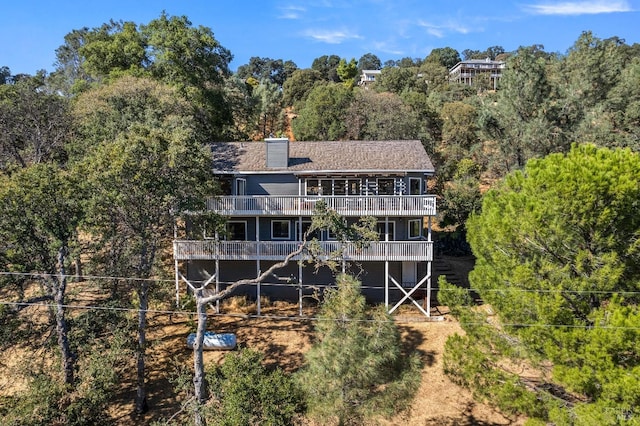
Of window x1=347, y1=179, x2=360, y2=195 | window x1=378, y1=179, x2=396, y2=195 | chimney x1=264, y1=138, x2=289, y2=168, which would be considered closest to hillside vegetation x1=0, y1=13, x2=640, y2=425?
chimney x1=264, y1=138, x2=289, y2=168

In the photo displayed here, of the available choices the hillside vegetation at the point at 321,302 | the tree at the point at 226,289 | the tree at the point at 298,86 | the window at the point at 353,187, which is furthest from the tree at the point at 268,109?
the tree at the point at 226,289

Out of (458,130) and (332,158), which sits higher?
(458,130)

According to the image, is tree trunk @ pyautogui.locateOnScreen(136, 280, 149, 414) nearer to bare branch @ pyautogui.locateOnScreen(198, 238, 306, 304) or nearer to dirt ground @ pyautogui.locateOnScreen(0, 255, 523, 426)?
dirt ground @ pyautogui.locateOnScreen(0, 255, 523, 426)

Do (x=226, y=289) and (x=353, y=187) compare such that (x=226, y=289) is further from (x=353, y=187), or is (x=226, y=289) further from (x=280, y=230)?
(x=353, y=187)

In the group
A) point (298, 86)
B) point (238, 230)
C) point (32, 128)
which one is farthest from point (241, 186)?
point (298, 86)

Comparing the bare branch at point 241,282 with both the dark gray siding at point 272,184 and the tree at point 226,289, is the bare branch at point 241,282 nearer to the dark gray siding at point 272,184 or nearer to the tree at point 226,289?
the tree at point 226,289

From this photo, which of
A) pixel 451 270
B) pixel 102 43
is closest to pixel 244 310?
pixel 451 270
